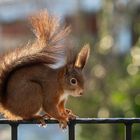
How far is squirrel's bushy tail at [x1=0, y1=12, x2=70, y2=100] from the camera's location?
7.56 ft

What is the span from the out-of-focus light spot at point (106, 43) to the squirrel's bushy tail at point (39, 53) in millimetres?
5459

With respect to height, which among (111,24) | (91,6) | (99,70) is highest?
(91,6)

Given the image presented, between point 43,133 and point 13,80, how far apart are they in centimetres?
688

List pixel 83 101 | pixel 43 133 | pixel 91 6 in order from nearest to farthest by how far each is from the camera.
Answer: pixel 83 101, pixel 43 133, pixel 91 6

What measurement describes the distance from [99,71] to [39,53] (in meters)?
5.46

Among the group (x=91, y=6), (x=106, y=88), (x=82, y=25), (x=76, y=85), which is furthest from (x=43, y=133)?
(x=76, y=85)

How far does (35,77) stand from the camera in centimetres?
239

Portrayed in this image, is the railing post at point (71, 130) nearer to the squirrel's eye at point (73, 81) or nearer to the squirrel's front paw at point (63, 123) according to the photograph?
the squirrel's front paw at point (63, 123)

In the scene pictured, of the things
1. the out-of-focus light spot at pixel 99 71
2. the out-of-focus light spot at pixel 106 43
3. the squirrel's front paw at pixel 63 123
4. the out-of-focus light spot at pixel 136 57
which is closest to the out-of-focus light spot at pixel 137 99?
the out-of-focus light spot at pixel 136 57

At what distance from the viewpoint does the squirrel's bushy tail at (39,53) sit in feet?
7.56

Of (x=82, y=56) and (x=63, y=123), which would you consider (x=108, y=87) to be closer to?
(x=82, y=56)

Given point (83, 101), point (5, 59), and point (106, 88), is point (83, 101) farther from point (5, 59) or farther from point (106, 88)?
point (5, 59)

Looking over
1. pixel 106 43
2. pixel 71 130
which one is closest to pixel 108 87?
pixel 106 43

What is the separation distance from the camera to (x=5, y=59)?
236 cm
